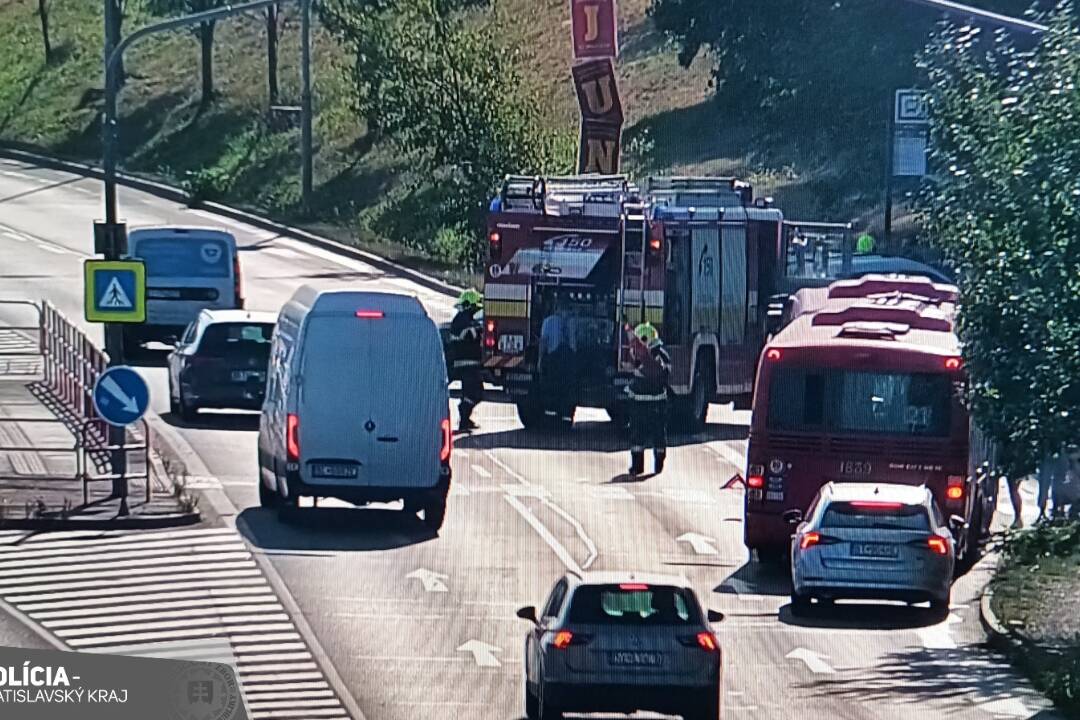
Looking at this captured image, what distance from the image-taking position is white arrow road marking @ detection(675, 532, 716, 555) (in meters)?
21.7

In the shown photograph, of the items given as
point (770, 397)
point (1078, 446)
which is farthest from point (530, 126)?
point (1078, 446)

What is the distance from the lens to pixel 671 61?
2650 inches

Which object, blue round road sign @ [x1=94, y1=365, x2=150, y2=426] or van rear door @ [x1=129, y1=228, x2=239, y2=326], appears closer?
blue round road sign @ [x1=94, y1=365, x2=150, y2=426]

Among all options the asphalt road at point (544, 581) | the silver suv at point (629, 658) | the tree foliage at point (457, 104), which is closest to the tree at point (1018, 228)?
the asphalt road at point (544, 581)

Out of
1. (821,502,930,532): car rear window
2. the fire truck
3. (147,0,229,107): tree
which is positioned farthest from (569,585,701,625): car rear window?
(147,0,229,107): tree

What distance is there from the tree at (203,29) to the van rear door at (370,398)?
41.6 metres

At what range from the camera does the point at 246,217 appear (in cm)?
5769

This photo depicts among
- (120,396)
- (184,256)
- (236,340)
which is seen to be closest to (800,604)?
(120,396)

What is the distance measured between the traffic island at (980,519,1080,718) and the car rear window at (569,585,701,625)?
123 inches

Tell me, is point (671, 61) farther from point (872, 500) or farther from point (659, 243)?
point (872, 500)

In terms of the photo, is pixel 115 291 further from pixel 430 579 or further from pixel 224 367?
pixel 224 367

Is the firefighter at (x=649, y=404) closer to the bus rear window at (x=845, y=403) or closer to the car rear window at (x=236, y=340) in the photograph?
the bus rear window at (x=845, y=403)

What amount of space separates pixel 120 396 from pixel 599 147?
72.8 feet

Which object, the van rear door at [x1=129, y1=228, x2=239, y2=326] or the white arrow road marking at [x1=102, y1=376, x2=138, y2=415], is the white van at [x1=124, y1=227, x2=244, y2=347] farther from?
the white arrow road marking at [x1=102, y1=376, x2=138, y2=415]
